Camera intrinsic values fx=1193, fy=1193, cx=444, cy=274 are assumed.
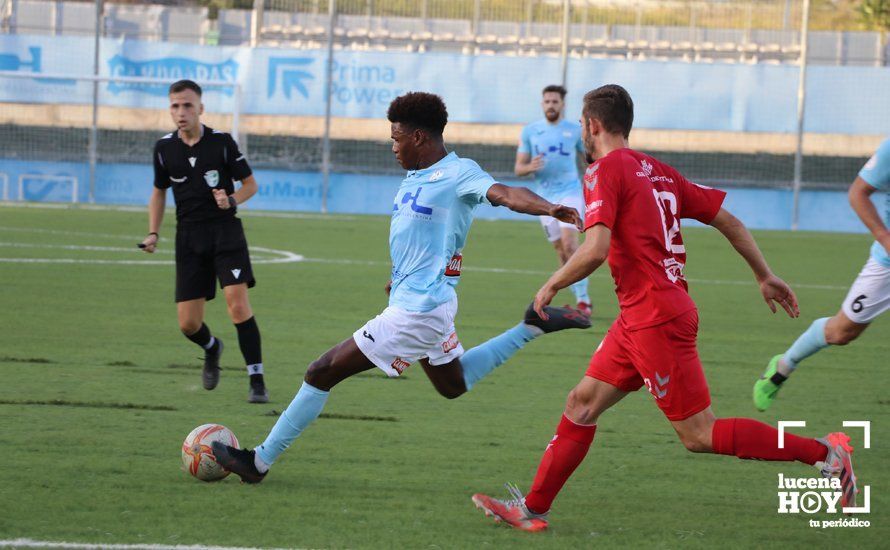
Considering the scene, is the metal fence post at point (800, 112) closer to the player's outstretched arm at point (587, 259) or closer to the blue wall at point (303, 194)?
the blue wall at point (303, 194)

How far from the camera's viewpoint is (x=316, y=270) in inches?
637

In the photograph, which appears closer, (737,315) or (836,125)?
(737,315)

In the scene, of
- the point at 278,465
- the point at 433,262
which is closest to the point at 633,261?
the point at 433,262

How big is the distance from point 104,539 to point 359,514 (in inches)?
45.1

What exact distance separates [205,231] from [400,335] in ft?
9.63

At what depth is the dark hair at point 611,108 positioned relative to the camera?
517cm

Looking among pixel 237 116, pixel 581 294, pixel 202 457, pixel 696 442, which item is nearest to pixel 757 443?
pixel 696 442

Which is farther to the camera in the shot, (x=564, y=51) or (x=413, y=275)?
(x=564, y=51)

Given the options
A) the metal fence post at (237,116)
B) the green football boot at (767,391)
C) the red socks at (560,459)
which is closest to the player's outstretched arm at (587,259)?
the red socks at (560,459)

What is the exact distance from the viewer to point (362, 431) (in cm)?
723

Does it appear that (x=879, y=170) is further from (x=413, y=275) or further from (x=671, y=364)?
(x=413, y=275)

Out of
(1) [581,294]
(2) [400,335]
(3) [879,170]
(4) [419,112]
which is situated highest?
(4) [419,112]

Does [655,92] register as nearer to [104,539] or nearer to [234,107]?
[234,107]

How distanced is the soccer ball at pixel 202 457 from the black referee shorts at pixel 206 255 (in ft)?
7.55
